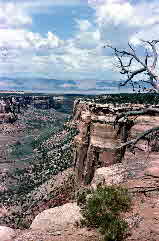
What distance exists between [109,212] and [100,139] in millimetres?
41370

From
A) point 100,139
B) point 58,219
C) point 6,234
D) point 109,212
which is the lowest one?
point 100,139

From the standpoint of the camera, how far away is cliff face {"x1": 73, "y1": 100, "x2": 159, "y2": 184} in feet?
186

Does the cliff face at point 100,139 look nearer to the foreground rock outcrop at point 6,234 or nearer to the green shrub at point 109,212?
the green shrub at point 109,212

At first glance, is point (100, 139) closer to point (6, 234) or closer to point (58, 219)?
point (58, 219)

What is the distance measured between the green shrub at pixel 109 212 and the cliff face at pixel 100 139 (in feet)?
106

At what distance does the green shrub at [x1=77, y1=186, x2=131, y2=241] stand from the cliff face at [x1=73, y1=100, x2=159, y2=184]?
3235 centimetres

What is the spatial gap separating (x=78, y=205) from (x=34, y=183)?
268 feet

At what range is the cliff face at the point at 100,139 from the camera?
186 feet

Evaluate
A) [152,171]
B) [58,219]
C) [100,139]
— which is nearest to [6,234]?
[58,219]

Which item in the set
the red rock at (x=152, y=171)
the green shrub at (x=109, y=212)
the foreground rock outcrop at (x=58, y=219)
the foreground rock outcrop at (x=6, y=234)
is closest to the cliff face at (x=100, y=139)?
the red rock at (x=152, y=171)

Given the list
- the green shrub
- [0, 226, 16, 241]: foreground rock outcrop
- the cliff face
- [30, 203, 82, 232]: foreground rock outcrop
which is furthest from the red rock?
the cliff face

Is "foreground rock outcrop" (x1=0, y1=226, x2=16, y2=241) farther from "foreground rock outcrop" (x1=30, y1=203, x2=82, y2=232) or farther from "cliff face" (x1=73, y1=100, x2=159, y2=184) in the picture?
"cliff face" (x1=73, y1=100, x2=159, y2=184)

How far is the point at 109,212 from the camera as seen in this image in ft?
61.2

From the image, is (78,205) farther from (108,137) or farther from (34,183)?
(34,183)
